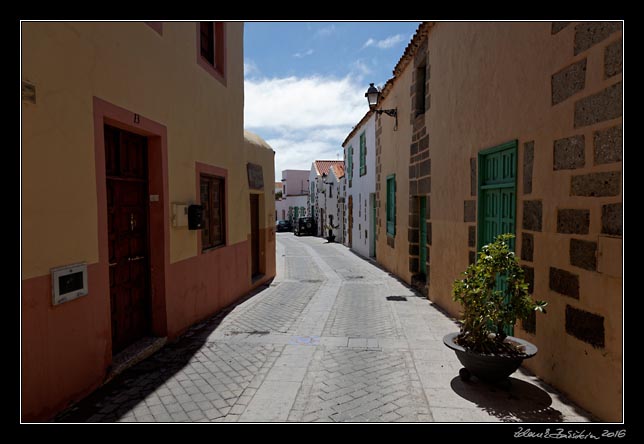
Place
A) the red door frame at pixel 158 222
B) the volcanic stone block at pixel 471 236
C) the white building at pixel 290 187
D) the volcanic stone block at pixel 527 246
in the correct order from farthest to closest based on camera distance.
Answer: the white building at pixel 290 187 → the volcanic stone block at pixel 471 236 → the red door frame at pixel 158 222 → the volcanic stone block at pixel 527 246

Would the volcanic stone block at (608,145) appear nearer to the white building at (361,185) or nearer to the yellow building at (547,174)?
the yellow building at (547,174)

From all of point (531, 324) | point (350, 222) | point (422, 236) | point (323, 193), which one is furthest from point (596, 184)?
point (323, 193)

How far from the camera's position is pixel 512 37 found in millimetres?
4238

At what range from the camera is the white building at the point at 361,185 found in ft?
48.4

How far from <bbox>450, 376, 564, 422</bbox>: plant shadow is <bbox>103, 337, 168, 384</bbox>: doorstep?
3050 millimetres

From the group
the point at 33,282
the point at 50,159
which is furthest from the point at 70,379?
the point at 50,159

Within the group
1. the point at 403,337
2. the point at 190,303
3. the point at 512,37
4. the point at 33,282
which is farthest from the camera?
the point at 190,303

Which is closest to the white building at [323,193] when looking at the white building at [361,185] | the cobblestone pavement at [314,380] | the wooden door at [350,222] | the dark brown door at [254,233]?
the wooden door at [350,222]

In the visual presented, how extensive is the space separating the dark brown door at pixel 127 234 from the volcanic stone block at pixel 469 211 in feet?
13.6

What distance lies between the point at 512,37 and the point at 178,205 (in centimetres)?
418

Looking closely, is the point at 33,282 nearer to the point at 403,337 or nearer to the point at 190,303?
the point at 190,303

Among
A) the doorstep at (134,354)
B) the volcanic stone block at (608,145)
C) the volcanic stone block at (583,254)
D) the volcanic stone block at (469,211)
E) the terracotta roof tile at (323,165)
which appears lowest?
the doorstep at (134,354)

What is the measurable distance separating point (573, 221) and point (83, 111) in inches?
158

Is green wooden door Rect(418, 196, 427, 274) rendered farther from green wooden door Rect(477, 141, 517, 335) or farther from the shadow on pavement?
the shadow on pavement
